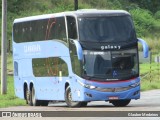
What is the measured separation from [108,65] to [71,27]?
83.3 inches

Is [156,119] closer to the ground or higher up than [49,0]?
closer to the ground

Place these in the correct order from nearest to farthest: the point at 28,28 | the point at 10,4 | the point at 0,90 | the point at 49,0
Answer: the point at 28,28, the point at 0,90, the point at 10,4, the point at 49,0

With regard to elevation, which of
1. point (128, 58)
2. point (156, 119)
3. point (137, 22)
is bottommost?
point (156, 119)

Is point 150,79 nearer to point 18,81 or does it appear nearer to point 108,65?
point 18,81

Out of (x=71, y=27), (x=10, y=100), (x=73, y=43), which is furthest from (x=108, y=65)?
(x=10, y=100)

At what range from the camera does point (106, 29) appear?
28.1 meters

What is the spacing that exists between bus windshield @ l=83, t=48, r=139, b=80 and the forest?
41063 millimetres

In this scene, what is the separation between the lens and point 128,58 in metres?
28.2

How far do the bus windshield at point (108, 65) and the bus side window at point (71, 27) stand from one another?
2.94 ft

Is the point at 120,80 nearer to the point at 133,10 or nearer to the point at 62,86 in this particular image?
the point at 62,86

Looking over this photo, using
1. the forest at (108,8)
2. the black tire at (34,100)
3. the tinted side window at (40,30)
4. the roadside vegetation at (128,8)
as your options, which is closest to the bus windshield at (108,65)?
the tinted side window at (40,30)

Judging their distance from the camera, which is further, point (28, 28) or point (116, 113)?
point (28, 28)

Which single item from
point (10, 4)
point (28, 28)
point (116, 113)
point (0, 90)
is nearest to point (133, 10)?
point (10, 4)

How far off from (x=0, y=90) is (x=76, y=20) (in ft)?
43.6
